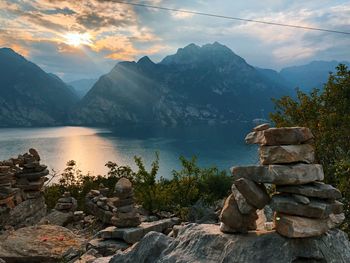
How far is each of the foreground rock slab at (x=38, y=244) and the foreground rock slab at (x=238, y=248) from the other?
7627mm

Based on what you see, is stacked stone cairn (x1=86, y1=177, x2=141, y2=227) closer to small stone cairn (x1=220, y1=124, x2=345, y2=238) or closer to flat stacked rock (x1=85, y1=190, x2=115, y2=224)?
flat stacked rock (x1=85, y1=190, x2=115, y2=224)

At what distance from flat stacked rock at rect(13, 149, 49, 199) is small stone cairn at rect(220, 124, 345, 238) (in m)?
20.4

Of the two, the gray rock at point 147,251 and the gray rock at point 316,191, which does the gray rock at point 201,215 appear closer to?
the gray rock at point 147,251

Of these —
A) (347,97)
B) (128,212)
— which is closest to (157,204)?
(128,212)

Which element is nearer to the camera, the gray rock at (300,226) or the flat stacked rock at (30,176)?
the gray rock at (300,226)

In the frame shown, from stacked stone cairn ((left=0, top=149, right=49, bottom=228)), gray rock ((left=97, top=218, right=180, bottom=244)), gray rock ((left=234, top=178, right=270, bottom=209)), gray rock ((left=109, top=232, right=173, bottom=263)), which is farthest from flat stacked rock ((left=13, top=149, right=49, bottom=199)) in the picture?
gray rock ((left=234, top=178, right=270, bottom=209))

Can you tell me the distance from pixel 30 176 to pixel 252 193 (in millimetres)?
21369

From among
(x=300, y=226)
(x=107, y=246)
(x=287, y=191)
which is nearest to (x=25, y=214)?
(x=107, y=246)

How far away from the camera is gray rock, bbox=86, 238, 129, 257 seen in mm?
14617

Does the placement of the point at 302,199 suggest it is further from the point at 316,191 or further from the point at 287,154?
the point at 287,154

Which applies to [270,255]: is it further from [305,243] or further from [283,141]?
[283,141]

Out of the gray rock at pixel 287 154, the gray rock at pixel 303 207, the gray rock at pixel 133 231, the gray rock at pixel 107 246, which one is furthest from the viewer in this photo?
the gray rock at pixel 133 231

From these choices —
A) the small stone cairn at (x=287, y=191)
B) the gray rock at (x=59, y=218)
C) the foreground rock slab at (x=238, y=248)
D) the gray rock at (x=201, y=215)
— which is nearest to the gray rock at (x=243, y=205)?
the small stone cairn at (x=287, y=191)

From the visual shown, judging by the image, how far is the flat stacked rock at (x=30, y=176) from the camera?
84.3 feet
